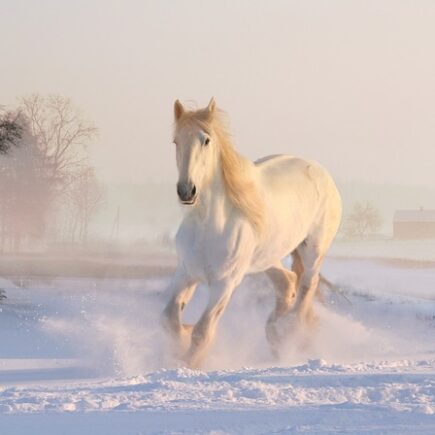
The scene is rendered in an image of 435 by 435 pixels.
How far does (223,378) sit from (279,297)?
282cm

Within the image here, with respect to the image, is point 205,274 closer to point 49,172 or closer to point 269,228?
point 269,228

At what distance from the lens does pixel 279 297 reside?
9.63 m

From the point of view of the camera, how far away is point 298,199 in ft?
30.5

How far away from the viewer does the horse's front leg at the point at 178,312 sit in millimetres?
7855

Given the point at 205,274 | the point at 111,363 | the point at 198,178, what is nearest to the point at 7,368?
the point at 111,363

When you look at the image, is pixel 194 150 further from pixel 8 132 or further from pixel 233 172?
pixel 8 132

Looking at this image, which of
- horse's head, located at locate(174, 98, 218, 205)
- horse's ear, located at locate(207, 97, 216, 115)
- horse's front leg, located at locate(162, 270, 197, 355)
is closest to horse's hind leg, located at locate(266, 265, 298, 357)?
horse's front leg, located at locate(162, 270, 197, 355)

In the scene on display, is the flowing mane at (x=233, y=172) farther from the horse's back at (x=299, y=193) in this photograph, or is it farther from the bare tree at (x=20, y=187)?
the bare tree at (x=20, y=187)

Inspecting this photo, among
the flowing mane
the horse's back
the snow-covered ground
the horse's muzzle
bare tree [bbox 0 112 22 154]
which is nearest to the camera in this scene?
the snow-covered ground

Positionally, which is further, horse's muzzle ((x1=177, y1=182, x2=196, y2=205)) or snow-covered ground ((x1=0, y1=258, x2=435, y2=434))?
horse's muzzle ((x1=177, y1=182, x2=196, y2=205))

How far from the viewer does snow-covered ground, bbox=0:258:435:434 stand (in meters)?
5.51

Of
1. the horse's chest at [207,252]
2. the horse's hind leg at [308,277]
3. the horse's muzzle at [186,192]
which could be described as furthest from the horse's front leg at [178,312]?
the horse's hind leg at [308,277]

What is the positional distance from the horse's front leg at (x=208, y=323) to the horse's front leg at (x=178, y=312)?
0.15 m

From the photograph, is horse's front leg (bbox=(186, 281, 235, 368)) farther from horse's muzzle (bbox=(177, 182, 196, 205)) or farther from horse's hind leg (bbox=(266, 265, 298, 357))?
horse's hind leg (bbox=(266, 265, 298, 357))
